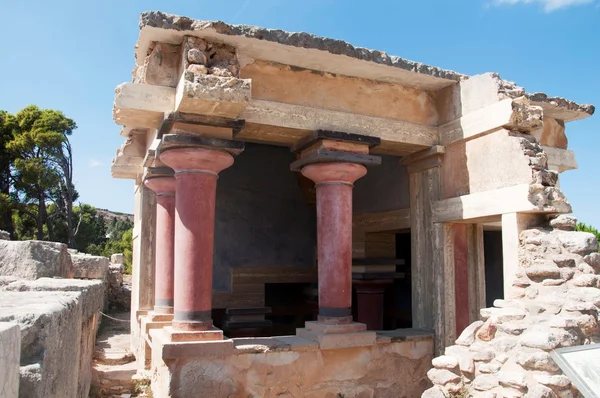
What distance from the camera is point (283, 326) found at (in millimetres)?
10664

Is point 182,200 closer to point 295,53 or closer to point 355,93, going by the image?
point 295,53

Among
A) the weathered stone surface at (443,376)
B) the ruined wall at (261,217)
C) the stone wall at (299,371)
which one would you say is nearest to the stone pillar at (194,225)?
the stone wall at (299,371)

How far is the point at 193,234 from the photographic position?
520cm

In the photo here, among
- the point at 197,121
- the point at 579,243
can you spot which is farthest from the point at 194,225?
the point at 579,243

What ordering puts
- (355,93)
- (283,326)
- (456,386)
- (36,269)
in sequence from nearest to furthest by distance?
1. (456,386)
2. (36,269)
3. (355,93)
4. (283,326)

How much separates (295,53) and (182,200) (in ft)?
6.47

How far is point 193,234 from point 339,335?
1.92 meters

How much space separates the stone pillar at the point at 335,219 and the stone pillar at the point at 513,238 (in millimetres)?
1591

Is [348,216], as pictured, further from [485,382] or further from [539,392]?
[539,392]

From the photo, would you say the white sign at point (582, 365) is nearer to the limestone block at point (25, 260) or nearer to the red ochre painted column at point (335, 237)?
the red ochre painted column at point (335, 237)

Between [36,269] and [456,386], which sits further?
[36,269]

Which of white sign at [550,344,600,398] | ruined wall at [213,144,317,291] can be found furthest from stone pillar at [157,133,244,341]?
ruined wall at [213,144,317,291]

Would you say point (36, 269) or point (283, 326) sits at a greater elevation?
point (36, 269)

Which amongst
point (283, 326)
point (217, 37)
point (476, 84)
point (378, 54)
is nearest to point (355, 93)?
point (378, 54)
